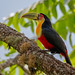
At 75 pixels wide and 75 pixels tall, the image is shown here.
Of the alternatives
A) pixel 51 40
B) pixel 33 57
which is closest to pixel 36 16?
pixel 51 40

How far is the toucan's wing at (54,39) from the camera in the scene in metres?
3.14

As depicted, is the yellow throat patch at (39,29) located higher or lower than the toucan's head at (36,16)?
lower

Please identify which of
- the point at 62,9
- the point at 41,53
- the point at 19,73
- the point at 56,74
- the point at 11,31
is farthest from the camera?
the point at 19,73

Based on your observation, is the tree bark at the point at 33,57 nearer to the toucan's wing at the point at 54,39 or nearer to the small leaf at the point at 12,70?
the toucan's wing at the point at 54,39

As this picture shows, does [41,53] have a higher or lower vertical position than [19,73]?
higher

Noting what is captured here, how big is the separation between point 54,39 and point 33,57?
0.80 m

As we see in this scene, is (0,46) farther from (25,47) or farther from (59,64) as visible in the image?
(59,64)

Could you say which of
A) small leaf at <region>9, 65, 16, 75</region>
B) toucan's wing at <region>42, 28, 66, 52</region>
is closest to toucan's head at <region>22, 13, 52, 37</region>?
toucan's wing at <region>42, 28, 66, 52</region>

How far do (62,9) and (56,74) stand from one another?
1648mm

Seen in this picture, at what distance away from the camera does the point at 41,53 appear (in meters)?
2.49

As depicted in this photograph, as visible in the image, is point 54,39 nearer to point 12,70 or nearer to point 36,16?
point 36,16

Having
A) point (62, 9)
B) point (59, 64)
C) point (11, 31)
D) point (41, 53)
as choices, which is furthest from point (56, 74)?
point (62, 9)

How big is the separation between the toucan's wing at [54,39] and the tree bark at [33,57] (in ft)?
1.78

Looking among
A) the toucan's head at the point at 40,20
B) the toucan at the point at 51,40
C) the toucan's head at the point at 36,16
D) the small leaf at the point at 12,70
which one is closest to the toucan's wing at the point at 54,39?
the toucan at the point at 51,40
